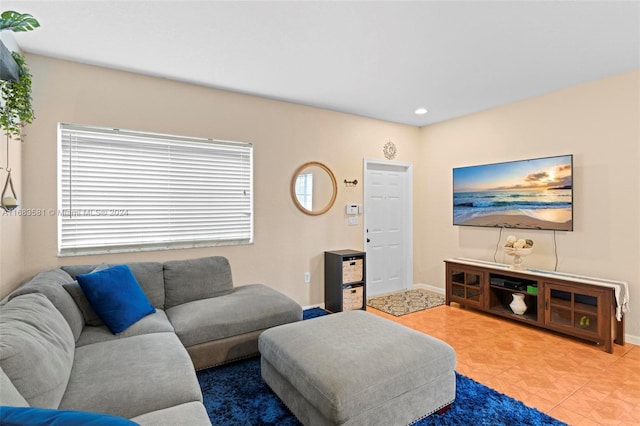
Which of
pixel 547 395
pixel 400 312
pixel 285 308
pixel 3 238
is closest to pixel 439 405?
pixel 547 395

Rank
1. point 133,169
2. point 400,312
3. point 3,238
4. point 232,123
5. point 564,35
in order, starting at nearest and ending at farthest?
point 3,238, point 564,35, point 133,169, point 232,123, point 400,312

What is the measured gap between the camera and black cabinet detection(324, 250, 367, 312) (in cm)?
396

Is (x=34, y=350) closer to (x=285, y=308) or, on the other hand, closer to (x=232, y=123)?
(x=285, y=308)

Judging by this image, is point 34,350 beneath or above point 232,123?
beneath

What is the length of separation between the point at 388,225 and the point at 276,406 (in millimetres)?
3338

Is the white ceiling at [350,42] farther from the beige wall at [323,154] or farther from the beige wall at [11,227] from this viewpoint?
the beige wall at [11,227]

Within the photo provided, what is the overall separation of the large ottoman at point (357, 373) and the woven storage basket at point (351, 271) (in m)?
1.71

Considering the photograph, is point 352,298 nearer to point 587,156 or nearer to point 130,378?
point 130,378

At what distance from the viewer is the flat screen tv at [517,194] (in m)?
3.47

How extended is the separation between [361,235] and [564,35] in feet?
9.91

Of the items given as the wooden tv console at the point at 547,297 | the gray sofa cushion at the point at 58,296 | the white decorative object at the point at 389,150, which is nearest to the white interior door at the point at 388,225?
the white decorative object at the point at 389,150

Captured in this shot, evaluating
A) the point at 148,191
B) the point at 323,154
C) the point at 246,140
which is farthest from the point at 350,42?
the point at 148,191

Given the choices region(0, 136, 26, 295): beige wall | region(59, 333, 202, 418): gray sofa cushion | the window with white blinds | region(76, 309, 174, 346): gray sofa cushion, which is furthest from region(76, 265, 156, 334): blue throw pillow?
the window with white blinds

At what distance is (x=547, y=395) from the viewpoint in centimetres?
225
